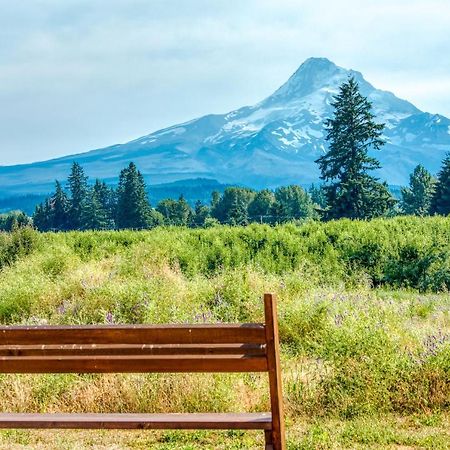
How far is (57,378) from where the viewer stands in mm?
6570

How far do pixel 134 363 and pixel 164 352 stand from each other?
0.18 meters

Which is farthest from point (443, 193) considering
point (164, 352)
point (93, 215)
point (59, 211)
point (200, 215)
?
point (59, 211)

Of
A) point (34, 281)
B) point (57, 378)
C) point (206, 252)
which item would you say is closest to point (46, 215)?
point (206, 252)

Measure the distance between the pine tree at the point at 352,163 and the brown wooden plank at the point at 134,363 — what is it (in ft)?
157

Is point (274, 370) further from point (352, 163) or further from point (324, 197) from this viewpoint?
point (324, 197)

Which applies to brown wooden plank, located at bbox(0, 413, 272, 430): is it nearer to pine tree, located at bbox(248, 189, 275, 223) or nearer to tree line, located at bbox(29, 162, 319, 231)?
tree line, located at bbox(29, 162, 319, 231)

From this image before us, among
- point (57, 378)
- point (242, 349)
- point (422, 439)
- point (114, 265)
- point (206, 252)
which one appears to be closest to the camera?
point (242, 349)

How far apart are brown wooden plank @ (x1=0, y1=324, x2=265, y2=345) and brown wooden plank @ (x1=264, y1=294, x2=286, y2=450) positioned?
0.07 m

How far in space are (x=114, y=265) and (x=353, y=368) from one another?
1169 cm

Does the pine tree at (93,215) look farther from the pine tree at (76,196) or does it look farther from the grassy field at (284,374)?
the grassy field at (284,374)

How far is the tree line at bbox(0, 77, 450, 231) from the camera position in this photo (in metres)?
51.6

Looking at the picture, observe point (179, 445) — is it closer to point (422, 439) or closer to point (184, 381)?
point (184, 381)

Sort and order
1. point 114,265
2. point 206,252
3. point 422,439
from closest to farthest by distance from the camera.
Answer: point 422,439
point 114,265
point 206,252

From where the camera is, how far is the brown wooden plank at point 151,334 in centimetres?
343
